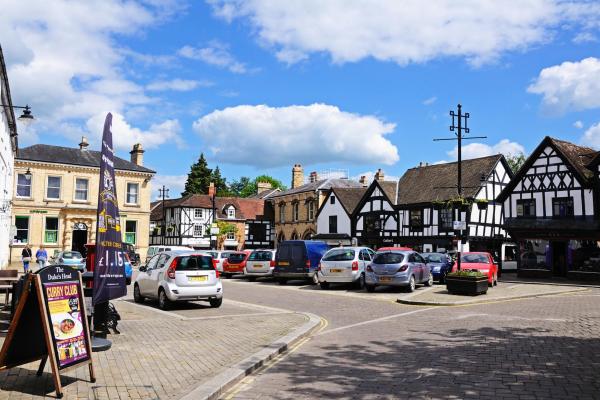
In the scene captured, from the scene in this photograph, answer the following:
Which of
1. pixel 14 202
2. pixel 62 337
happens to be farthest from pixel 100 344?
pixel 14 202

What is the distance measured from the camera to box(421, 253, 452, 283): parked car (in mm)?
24641

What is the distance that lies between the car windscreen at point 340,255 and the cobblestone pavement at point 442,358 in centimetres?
651

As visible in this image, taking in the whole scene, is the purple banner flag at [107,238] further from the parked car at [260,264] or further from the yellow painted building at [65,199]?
the yellow painted building at [65,199]

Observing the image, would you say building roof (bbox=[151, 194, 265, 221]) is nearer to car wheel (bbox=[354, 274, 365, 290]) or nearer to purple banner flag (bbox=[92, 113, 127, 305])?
car wheel (bbox=[354, 274, 365, 290])

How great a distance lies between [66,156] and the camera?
145 ft

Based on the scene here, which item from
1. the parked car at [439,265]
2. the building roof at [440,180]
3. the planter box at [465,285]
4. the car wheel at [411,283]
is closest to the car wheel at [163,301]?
the car wheel at [411,283]

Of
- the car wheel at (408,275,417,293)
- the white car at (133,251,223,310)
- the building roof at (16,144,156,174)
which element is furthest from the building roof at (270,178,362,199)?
the white car at (133,251,223,310)

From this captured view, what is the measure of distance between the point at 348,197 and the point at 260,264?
23306mm

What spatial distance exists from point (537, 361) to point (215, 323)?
257 inches

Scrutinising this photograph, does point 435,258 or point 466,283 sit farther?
point 435,258

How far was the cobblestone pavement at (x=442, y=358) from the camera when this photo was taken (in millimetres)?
6445

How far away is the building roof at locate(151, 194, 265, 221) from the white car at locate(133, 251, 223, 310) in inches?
1812

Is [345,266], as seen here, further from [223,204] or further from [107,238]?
[223,204]

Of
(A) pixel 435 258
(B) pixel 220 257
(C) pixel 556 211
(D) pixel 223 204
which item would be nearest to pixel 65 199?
(B) pixel 220 257
